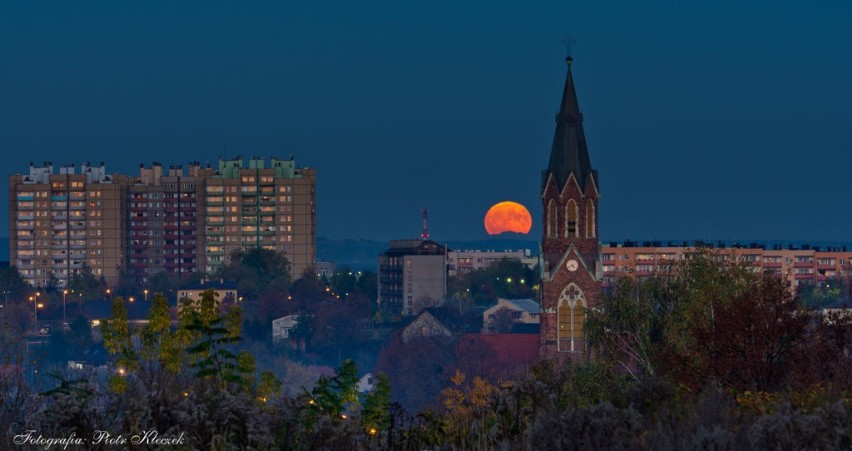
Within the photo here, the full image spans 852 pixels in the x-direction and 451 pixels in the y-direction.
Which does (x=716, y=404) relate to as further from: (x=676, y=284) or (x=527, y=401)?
(x=676, y=284)

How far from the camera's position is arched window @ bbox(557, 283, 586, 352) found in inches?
3324

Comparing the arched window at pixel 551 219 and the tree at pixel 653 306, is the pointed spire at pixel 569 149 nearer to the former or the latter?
the arched window at pixel 551 219

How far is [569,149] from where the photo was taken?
8525cm

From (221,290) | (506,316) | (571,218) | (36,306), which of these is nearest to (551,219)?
(571,218)

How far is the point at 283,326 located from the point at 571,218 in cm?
9239

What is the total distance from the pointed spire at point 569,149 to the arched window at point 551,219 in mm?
1211

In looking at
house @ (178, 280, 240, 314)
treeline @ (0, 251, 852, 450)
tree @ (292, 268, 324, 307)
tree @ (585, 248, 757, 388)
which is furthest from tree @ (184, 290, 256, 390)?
tree @ (292, 268, 324, 307)

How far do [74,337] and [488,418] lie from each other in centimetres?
14519

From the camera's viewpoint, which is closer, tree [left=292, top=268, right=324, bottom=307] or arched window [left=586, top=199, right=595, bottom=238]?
arched window [left=586, top=199, right=595, bottom=238]

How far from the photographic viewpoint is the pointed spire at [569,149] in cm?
8500

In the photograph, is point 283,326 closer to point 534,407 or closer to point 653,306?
point 653,306

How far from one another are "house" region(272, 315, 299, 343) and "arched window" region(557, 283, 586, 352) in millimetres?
86433

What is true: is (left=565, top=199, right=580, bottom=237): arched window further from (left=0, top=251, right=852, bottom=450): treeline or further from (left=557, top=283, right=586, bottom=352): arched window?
(left=0, top=251, right=852, bottom=450): treeline

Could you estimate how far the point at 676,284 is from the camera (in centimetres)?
4584
